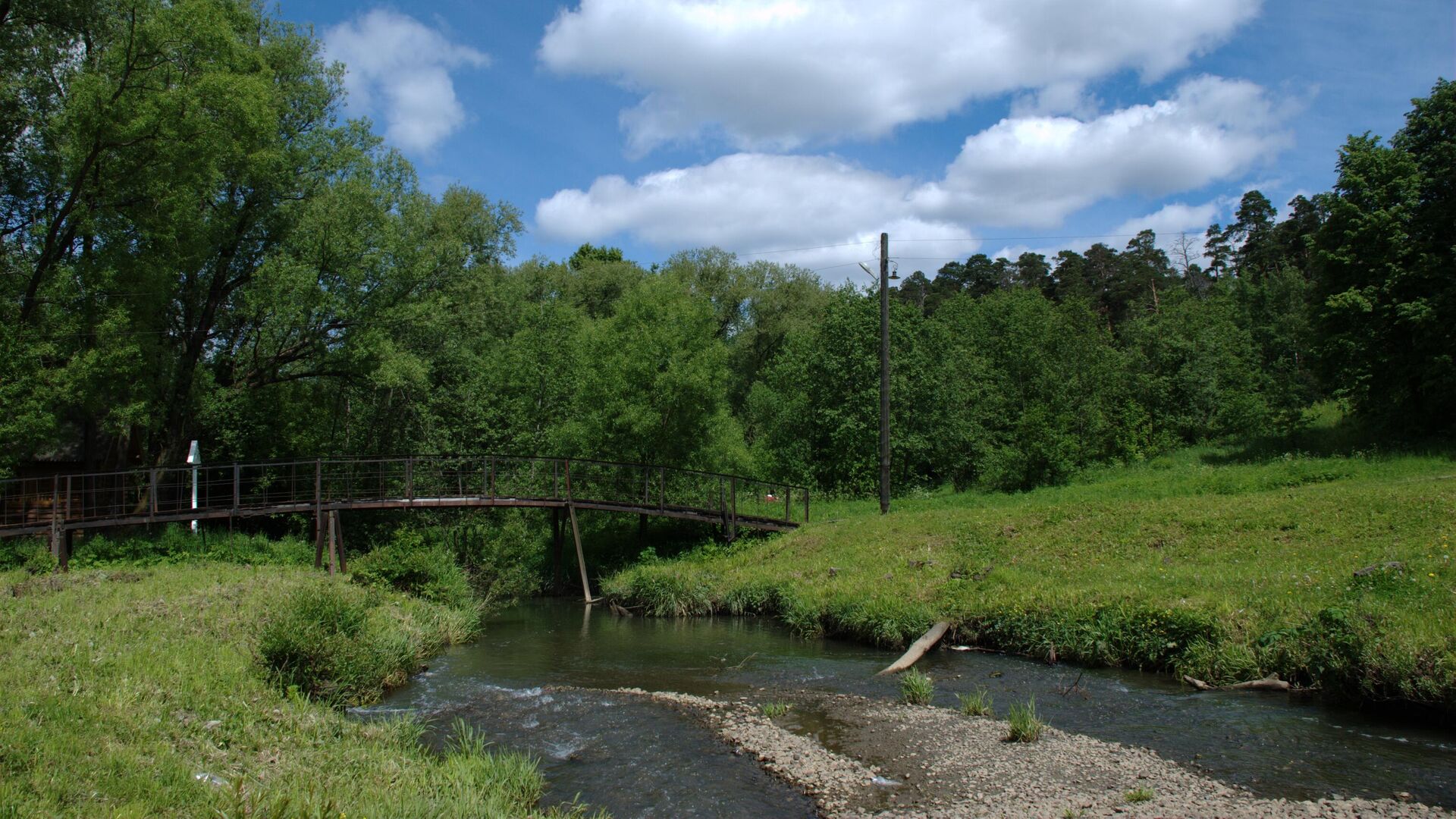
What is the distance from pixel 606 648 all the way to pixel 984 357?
103ft

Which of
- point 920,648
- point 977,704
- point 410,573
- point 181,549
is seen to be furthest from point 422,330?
point 977,704

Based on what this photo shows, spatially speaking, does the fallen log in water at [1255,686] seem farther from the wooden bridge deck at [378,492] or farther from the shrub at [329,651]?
the wooden bridge deck at [378,492]

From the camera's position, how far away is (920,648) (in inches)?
552

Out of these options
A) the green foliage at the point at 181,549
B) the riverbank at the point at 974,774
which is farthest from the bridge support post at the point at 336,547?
the riverbank at the point at 974,774

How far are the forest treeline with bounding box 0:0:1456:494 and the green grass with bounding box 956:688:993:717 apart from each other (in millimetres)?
18817

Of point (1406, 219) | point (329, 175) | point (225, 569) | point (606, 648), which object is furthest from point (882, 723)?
point (1406, 219)

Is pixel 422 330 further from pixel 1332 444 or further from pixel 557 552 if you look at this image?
pixel 1332 444

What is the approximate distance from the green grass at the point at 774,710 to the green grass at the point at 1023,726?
2736 mm

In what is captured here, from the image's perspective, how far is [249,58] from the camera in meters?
23.7

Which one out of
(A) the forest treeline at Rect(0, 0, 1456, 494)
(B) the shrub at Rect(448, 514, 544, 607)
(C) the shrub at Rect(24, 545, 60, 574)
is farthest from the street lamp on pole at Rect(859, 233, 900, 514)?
(C) the shrub at Rect(24, 545, 60, 574)

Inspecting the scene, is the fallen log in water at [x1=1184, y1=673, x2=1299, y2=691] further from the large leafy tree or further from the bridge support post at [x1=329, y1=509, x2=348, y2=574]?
the large leafy tree

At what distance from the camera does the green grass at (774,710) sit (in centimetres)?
1080

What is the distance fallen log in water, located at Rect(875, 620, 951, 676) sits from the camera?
43.5ft

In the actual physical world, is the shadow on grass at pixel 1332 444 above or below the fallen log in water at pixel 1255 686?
above
